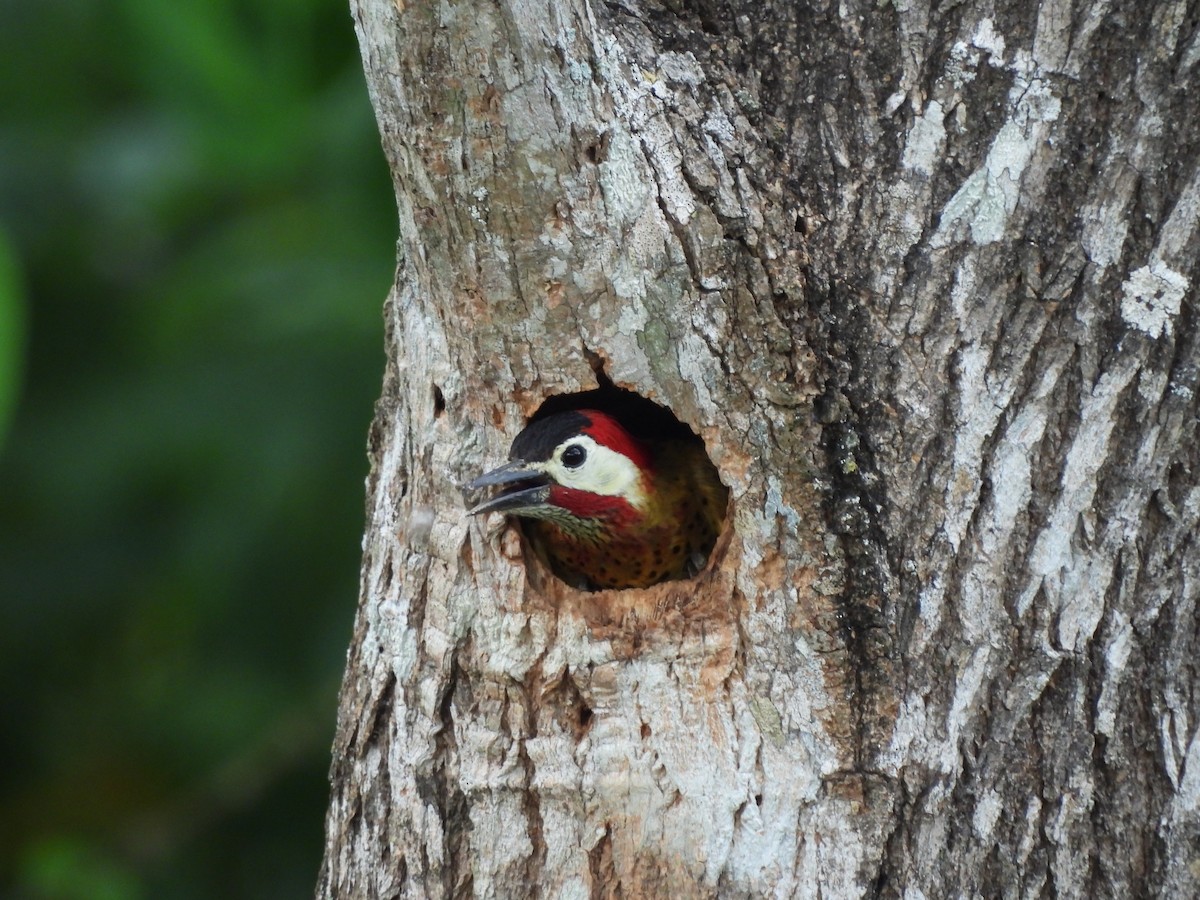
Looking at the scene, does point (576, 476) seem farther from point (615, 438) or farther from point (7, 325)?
point (7, 325)

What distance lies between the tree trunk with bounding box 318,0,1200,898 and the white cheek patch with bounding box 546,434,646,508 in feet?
2.14

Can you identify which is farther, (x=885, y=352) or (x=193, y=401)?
(x=193, y=401)

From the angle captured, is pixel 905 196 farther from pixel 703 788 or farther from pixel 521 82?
pixel 703 788

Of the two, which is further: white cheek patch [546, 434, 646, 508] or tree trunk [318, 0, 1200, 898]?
white cheek patch [546, 434, 646, 508]

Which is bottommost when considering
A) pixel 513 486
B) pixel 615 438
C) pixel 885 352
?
pixel 513 486

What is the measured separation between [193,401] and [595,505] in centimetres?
168

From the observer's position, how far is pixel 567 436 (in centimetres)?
321

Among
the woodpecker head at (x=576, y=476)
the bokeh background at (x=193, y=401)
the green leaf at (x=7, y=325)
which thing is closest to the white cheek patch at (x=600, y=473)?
the woodpecker head at (x=576, y=476)

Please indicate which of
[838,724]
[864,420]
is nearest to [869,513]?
[864,420]

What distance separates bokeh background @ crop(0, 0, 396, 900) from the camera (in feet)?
13.9

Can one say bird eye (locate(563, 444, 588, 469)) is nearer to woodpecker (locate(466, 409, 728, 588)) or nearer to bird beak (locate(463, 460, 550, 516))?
woodpecker (locate(466, 409, 728, 588))

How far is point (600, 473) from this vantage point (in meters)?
3.60

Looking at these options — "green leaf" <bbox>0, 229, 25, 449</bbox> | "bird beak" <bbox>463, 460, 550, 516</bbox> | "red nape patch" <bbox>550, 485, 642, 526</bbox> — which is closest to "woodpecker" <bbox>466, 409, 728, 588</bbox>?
"red nape patch" <bbox>550, 485, 642, 526</bbox>

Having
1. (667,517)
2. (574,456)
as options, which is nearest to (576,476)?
(574,456)
